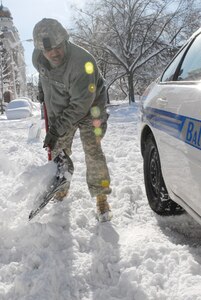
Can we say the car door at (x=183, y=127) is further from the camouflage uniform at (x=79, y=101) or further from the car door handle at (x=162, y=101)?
the camouflage uniform at (x=79, y=101)

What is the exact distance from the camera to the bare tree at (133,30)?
23828mm

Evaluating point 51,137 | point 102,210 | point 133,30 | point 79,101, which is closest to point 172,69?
point 79,101

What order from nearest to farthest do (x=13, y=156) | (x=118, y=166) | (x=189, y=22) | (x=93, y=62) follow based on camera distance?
(x=93, y=62) < (x=118, y=166) < (x=13, y=156) < (x=189, y=22)

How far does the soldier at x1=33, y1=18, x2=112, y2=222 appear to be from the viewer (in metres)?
3.15

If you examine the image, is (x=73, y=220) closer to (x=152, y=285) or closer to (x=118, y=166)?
(x=152, y=285)

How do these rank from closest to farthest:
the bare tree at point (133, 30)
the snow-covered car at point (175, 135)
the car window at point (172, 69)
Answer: the snow-covered car at point (175, 135) → the car window at point (172, 69) → the bare tree at point (133, 30)

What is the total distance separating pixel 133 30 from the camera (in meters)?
24.2

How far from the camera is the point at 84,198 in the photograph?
159 inches

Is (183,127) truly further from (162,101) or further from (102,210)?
(102,210)

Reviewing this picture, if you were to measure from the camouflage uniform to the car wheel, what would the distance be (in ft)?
1.43

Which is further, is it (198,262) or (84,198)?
(84,198)

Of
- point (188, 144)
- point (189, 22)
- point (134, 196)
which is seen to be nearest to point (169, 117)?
point (188, 144)

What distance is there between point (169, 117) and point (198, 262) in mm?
1000

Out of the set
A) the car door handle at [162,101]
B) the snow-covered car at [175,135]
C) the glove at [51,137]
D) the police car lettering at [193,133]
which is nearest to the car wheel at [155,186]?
the snow-covered car at [175,135]
